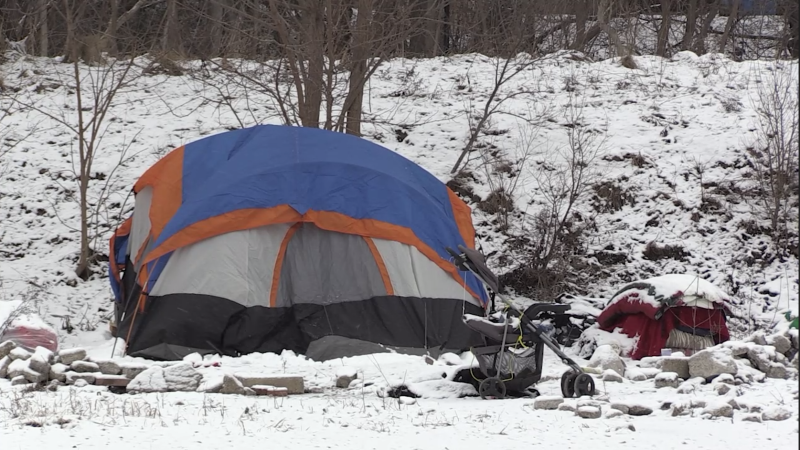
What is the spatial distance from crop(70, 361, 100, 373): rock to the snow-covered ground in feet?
1.77

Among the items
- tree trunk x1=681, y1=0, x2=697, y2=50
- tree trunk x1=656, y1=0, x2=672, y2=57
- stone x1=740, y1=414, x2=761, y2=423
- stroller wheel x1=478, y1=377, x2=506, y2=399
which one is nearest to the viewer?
stone x1=740, y1=414, x2=761, y2=423

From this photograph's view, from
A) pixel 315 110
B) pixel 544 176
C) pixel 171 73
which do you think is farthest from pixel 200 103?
pixel 544 176

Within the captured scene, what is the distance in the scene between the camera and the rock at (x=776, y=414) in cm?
514

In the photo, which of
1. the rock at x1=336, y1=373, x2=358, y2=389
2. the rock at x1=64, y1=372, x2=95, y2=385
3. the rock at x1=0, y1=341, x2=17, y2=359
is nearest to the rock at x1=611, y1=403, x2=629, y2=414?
the rock at x1=336, y1=373, x2=358, y2=389

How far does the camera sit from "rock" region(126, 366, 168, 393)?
620 cm

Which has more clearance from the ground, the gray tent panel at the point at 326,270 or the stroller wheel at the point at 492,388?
the gray tent panel at the point at 326,270

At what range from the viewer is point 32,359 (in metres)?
6.39

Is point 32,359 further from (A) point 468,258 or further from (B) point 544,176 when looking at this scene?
(B) point 544,176

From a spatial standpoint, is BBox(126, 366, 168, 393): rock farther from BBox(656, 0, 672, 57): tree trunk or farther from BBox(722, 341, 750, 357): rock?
BBox(656, 0, 672, 57): tree trunk

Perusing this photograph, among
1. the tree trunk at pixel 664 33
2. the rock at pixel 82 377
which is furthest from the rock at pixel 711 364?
the tree trunk at pixel 664 33

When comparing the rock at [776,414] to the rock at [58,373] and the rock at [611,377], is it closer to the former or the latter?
the rock at [611,377]

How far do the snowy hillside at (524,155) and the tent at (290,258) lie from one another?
2211 mm

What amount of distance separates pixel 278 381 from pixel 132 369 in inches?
42.1

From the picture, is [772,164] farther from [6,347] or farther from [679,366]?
[6,347]
